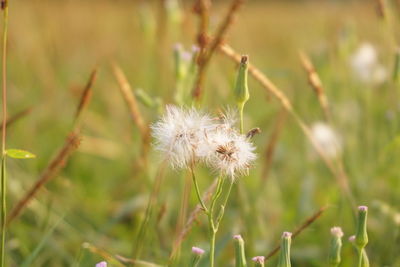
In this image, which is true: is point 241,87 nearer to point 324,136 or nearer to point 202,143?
point 202,143

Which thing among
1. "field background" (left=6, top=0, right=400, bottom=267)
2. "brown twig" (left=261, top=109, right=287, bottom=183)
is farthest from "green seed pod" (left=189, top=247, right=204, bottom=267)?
"brown twig" (left=261, top=109, right=287, bottom=183)

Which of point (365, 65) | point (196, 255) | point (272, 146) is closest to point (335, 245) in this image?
point (196, 255)

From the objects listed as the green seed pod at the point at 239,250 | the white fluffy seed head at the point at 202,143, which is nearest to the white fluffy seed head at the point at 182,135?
the white fluffy seed head at the point at 202,143

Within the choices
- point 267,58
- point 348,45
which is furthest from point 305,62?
point 267,58

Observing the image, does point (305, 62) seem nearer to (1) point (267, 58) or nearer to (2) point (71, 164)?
(2) point (71, 164)

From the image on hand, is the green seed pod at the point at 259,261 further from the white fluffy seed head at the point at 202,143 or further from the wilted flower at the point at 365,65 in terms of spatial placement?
the wilted flower at the point at 365,65

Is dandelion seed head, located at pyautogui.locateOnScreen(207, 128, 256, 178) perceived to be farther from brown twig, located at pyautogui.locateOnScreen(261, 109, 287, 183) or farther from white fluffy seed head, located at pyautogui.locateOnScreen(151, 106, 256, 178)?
brown twig, located at pyautogui.locateOnScreen(261, 109, 287, 183)
